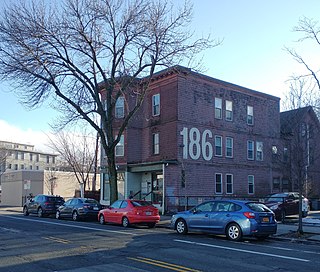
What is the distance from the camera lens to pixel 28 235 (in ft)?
51.3

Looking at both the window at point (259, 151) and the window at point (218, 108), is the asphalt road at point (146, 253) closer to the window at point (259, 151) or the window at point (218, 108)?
the window at point (218, 108)

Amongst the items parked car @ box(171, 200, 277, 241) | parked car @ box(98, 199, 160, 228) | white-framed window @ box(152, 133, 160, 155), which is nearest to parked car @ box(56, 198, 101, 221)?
parked car @ box(98, 199, 160, 228)

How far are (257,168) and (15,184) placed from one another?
3060 centimetres

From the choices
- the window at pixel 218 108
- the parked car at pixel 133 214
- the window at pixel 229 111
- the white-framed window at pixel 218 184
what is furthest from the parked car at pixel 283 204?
the window at pixel 229 111

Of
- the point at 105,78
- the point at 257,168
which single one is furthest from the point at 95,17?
the point at 257,168

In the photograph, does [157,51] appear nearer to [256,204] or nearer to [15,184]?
[256,204]

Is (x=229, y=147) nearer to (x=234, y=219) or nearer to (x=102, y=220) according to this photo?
(x=102, y=220)

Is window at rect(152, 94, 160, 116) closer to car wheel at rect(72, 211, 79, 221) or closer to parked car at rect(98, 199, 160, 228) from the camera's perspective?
car wheel at rect(72, 211, 79, 221)

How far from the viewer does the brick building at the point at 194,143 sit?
28.1 m

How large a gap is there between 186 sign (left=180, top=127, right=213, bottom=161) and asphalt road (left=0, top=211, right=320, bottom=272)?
42.7 feet

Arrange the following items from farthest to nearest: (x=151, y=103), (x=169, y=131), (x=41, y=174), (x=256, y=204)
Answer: (x=41, y=174) < (x=151, y=103) < (x=169, y=131) < (x=256, y=204)

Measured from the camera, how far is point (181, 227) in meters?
16.5

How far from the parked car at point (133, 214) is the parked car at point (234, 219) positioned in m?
3.63

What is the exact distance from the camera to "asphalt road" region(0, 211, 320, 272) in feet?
30.9
